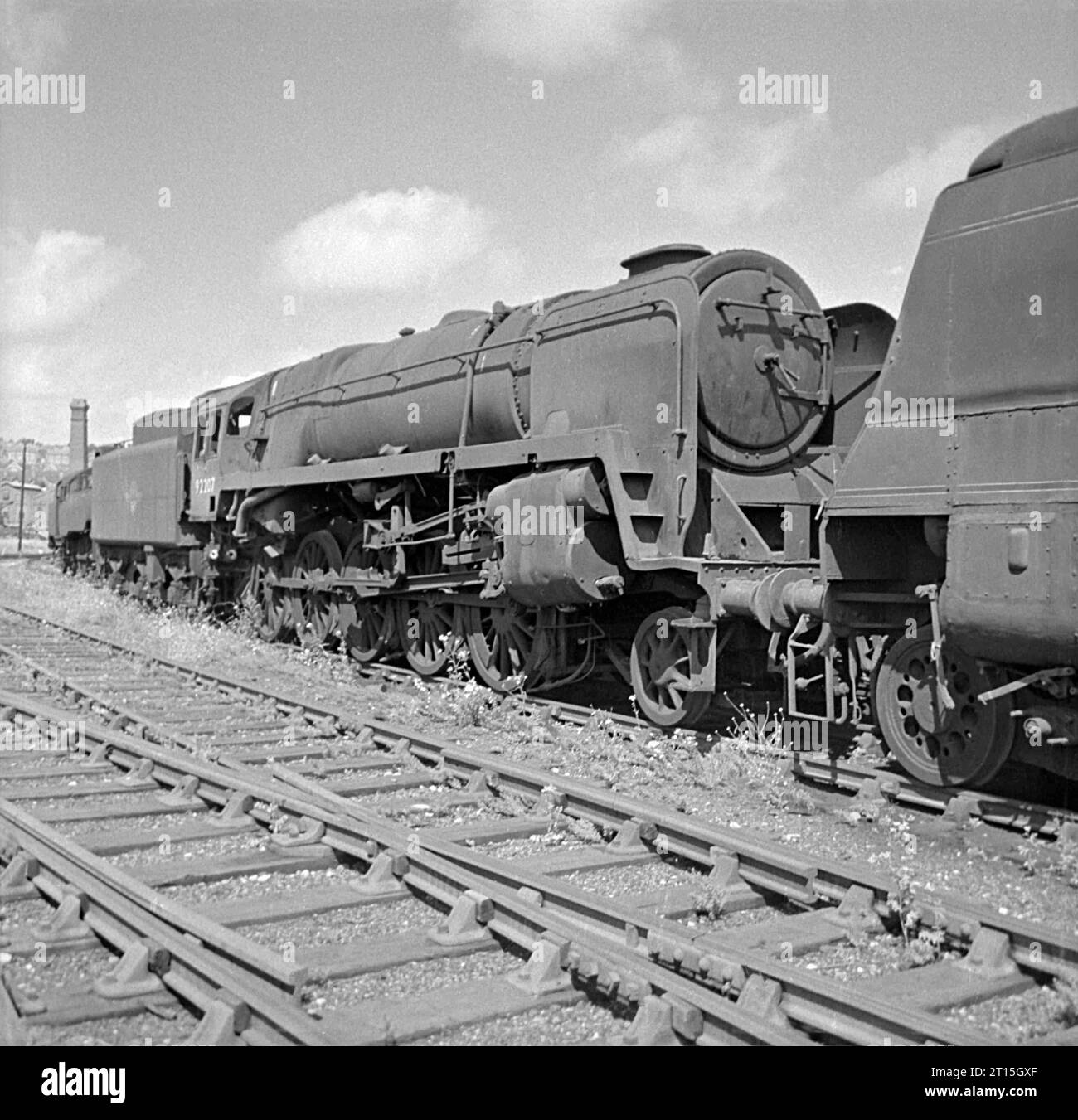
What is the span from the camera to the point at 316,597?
12977 millimetres

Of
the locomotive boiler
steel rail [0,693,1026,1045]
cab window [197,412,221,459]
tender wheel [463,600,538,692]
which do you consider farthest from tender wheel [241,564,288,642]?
steel rail [0,693,1026,1045]

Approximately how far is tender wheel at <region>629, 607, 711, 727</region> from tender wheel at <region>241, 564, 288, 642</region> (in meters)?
6.49

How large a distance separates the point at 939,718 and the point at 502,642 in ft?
15.4

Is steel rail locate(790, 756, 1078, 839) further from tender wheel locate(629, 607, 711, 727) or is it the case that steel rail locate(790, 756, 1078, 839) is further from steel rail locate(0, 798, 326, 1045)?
steel rail locate(0, 798, 326, 1045)

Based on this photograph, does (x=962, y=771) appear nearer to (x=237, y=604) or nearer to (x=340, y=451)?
(x=340, y=451)

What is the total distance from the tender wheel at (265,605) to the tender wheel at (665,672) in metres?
6.49

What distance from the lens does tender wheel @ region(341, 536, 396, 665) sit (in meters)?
11.7

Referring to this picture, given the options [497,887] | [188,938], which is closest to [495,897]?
[497,887]

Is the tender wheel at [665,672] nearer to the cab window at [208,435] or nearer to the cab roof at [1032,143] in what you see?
the cab roof at [1032,143]

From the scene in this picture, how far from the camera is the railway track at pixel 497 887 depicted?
11.3 feet

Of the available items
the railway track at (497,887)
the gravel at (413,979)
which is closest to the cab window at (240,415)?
the railway track at (497,887)

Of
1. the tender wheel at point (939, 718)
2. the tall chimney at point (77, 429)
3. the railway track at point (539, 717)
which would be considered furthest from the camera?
the tall chimney at point (77, 429)

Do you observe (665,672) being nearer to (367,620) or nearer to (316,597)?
(367,620)
